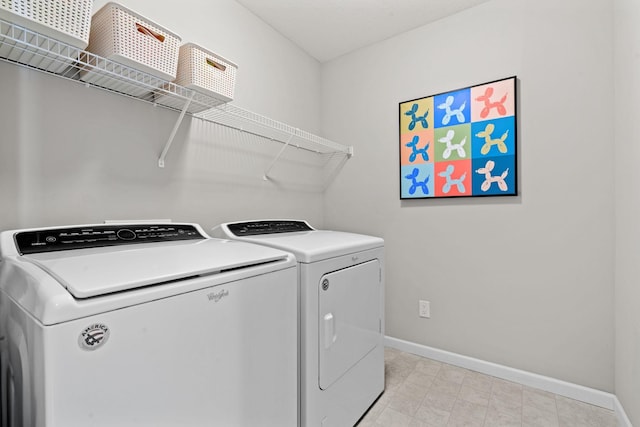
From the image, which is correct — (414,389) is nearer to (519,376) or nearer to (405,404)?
(405,404)

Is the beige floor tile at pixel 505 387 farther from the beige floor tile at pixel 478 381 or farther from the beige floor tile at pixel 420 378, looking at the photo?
the beige floor tile at pixel 420 378

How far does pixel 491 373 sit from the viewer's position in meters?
2.04

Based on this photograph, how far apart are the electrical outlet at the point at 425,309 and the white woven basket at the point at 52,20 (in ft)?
7.86

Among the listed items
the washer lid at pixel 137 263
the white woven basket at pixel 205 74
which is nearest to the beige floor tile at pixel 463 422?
the washer lid at pixel 137 263

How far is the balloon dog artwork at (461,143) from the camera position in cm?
196

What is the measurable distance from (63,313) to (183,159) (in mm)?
1240

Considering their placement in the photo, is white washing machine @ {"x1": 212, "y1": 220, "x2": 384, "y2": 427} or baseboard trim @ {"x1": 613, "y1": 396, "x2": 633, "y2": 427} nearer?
white washing machine @ {"x1": 212, "y1": 220, "x2": 384, "y2": 427}

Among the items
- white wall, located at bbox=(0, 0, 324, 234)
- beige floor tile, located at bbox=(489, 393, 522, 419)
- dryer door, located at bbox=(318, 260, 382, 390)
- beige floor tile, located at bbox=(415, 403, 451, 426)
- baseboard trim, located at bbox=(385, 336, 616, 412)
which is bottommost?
beige floor tile, located at bbox=(415, 403, 451, 426)

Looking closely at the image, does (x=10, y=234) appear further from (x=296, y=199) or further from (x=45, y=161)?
(x=296, y=199)

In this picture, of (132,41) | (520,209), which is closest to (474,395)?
(520,209)

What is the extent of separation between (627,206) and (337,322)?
59.5 inches

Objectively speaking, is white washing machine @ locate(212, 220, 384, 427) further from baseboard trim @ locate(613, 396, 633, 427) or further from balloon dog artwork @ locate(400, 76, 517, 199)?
baseboard trim @ locate(613, 396, 633, 427)

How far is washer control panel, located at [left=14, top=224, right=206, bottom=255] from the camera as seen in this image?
3.41 feet

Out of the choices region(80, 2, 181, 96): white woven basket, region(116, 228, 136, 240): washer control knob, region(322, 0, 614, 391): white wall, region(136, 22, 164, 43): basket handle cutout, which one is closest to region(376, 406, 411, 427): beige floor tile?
region(322, 0, 614, 391): white wall
